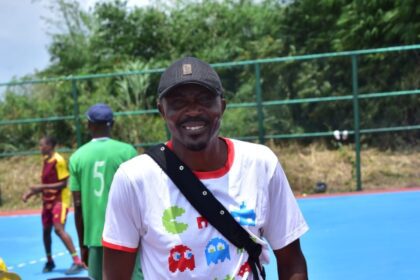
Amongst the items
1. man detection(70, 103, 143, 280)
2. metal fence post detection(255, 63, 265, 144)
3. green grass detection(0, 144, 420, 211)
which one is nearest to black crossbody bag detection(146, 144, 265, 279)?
man detection(70, 103, 143, 280)

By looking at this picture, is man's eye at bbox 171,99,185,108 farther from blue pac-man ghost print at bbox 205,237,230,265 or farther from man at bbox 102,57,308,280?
blue pac-man ghost print at bbox 205,237,230,265

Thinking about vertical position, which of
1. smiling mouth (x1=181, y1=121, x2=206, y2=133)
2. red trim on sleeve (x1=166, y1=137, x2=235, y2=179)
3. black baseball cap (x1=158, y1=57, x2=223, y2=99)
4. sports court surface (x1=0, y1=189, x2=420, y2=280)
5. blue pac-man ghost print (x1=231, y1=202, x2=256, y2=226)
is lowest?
sports court surface (x1=0, y1=189, x2=420, y2=280)

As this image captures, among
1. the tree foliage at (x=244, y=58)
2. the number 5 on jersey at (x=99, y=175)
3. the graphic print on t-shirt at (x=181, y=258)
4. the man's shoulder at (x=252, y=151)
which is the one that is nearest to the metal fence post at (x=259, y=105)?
the tree foliage at (x=244, y=58)

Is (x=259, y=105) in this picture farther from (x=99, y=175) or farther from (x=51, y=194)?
(x=99, y=175)

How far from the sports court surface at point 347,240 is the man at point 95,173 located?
2.23 m

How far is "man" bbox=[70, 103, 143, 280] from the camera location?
18.6ft

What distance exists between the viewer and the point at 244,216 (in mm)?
2420

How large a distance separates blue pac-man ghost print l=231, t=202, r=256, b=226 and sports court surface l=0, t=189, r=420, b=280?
4.79m

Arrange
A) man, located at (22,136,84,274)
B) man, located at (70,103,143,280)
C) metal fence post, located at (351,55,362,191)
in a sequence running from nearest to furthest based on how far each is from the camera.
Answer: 1. man, located at (70,103,143,280)
2. man, located at (22,136,84,274)
3. metal fence post, located at (351,55,362,191)

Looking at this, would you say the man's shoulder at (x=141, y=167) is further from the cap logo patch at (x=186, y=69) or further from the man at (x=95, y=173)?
the man at (x=95, y=173)

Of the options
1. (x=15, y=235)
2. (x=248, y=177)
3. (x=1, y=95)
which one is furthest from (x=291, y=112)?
(x=248, y=177)

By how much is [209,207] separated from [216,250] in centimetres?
15

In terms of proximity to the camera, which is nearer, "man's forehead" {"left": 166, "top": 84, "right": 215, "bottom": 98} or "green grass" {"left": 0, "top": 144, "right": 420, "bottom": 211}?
"man's forehead" {"left": 166, "top": 84, "right": 215, "bottom": 98}

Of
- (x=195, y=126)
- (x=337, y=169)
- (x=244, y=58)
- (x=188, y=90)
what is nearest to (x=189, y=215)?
(x=195, y=126)
